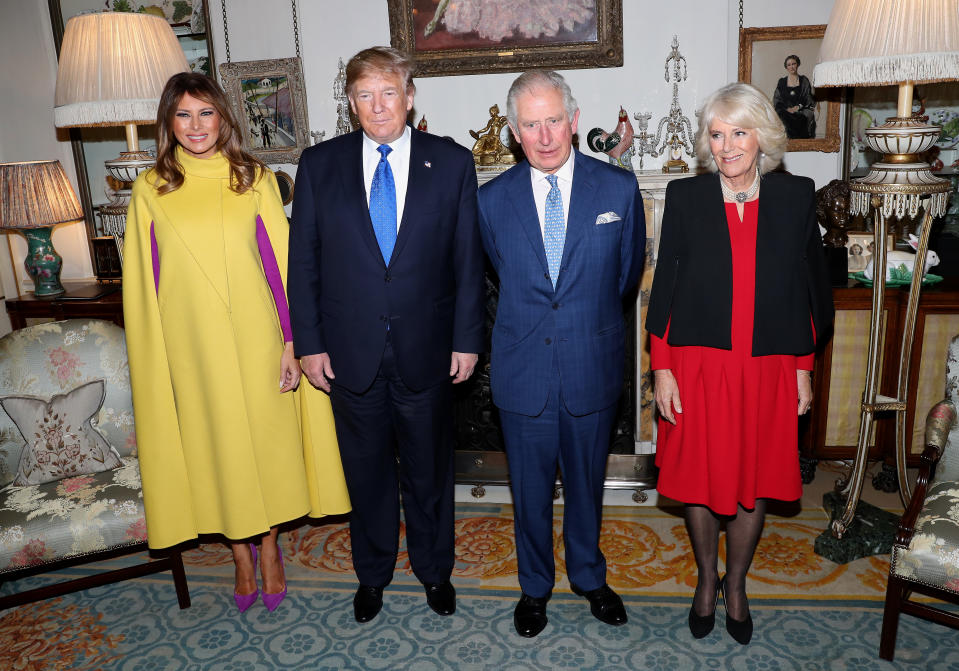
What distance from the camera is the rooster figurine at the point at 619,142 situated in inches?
135

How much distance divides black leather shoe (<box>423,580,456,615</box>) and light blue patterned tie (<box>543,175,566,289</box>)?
1.27 m

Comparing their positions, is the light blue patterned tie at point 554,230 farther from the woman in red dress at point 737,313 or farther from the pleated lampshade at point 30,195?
the pleated lampshade at point 30,195

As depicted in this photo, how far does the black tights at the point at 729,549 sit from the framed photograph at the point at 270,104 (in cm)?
261

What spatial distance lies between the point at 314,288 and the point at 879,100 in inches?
113

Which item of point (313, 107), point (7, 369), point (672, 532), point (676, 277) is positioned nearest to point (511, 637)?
point (672, 532)

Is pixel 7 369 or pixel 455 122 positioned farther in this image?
pixel 455 122

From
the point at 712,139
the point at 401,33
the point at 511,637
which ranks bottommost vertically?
the point at 511,637

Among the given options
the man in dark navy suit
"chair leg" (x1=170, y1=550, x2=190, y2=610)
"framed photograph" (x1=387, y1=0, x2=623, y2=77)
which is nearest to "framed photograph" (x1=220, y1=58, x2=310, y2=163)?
"framed photograph" (x1=387, y1=0, x2=623, y2=77)

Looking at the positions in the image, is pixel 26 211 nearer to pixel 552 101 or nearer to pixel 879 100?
pixel 552 101

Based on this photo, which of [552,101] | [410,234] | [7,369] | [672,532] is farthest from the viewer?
[672,532]

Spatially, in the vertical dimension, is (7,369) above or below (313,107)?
below

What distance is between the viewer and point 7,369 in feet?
9.77

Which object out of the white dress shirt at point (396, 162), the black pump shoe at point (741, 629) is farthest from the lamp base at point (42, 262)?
the black pump shoe at point (741, 629)

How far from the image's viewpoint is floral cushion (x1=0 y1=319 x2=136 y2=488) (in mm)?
2957
